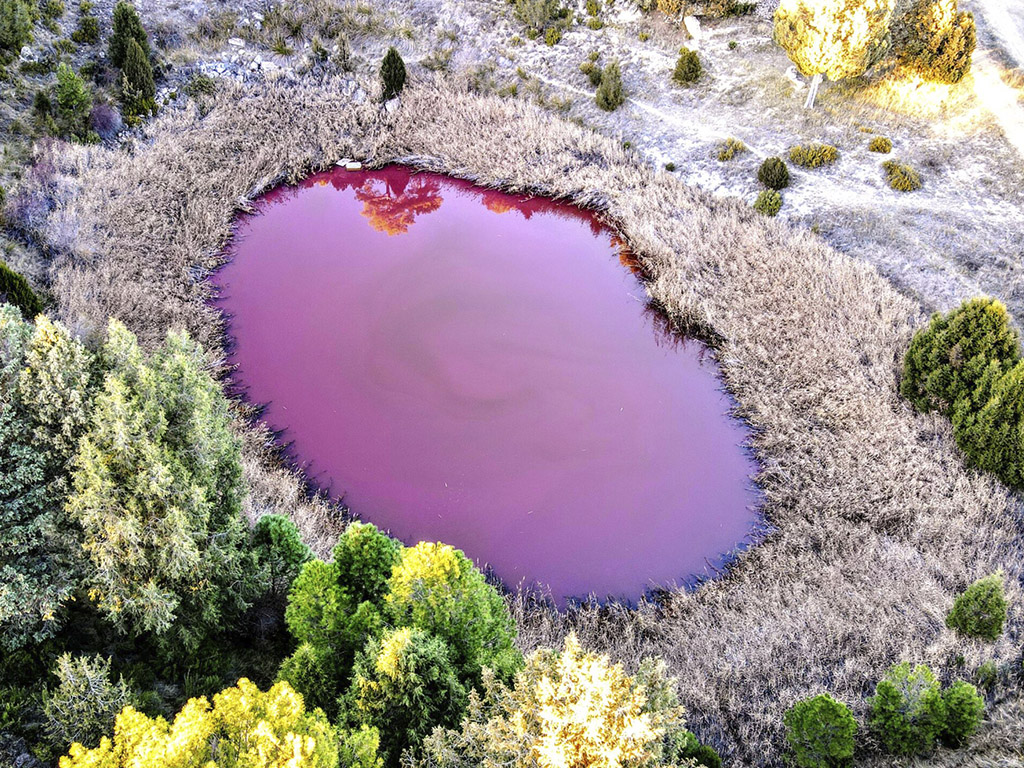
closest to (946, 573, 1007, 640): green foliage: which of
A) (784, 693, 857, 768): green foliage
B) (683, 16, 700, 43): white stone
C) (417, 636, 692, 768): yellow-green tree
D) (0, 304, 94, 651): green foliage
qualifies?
(784, 693, 857, 768): green foliage

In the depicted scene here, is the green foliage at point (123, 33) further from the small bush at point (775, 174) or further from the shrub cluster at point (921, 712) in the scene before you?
the shrub cluster at point (921, 712)

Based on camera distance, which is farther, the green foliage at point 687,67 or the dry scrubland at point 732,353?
the green foliage at point 687,67

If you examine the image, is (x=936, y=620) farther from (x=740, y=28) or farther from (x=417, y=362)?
(x=740, y=28)

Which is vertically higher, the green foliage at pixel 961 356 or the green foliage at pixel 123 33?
the green foliage at pixel 123 33

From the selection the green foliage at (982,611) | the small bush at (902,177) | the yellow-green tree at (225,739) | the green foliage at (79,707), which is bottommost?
the green foliage at (79,707)

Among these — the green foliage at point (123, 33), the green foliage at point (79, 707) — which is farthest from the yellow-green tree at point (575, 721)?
the green foliage at point (123, 33)

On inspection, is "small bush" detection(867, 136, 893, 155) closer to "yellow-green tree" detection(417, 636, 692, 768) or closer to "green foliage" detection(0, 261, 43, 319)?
"yellow-green tree" detection(417, 636, 692, 768)

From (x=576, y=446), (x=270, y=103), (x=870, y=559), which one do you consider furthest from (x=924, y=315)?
(x=270, y=103)
